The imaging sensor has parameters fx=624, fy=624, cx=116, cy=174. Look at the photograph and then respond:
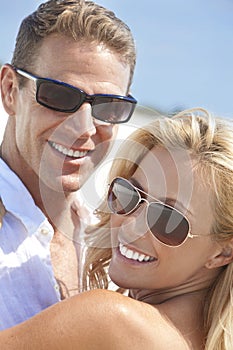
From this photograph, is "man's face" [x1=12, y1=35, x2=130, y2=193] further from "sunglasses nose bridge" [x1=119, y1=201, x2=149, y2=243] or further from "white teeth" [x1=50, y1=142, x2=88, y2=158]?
"sunglasses nose bridge" [x1=119, y1=201, x2=149, y2=243]

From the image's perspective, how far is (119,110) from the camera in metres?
2.41

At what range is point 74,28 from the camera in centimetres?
236

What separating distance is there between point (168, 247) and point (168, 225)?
63 millimetres

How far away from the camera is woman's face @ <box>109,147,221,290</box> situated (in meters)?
1.71

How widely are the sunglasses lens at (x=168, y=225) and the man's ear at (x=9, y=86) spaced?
0.96 meters

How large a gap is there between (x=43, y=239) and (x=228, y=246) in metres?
0.72

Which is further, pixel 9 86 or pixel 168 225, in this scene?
pixel 9 86

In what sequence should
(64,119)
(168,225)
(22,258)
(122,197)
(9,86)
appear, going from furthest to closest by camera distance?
(9,86) < (64,119) < (22,258) < (122,197) < (168,225)

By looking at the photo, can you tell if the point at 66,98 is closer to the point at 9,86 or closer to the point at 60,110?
the point at 60,110

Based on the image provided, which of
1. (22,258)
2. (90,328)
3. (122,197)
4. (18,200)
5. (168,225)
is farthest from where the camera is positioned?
(18,200)

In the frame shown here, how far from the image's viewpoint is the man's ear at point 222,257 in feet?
5.72

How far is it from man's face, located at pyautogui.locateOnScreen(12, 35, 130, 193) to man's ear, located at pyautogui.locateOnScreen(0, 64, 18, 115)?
0.04 m

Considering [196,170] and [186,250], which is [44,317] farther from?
[196,170]

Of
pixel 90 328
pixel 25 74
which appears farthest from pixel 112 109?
pixel 90 328
